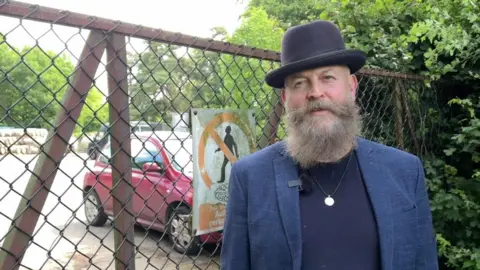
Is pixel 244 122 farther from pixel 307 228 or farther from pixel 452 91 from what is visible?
pixel 452 91

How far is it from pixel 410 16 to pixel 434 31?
0.85 metres

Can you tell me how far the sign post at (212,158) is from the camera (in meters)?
2.08

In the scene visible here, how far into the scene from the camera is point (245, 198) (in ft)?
5.21

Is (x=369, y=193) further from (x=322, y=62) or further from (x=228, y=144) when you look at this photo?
(x=228, y=144)

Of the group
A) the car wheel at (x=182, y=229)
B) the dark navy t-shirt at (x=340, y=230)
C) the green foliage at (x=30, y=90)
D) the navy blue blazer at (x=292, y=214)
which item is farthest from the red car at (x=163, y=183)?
the dark navy t-shirt at (x=340, y=230)

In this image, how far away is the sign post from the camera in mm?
2076

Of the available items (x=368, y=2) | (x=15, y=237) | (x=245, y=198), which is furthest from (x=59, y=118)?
(x=368, y=2)

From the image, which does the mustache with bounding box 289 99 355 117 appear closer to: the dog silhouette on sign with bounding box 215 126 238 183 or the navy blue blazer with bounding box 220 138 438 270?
the navy blue blazer with bounding box 220 138 438 270

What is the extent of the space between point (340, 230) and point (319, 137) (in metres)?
0.40

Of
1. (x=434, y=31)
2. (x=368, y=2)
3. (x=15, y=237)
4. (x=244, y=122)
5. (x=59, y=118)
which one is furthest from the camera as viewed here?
(x=368, y=2)

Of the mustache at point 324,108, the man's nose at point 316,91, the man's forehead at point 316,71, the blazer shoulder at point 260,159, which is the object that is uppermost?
the man's forehead at point 316,71

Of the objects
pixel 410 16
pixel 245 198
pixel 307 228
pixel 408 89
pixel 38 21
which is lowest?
pixel 307 228

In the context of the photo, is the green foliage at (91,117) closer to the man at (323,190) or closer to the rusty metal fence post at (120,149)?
the rusty metal fence post at (120,149)

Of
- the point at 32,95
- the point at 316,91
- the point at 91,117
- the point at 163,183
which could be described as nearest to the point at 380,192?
the point at 316,91
